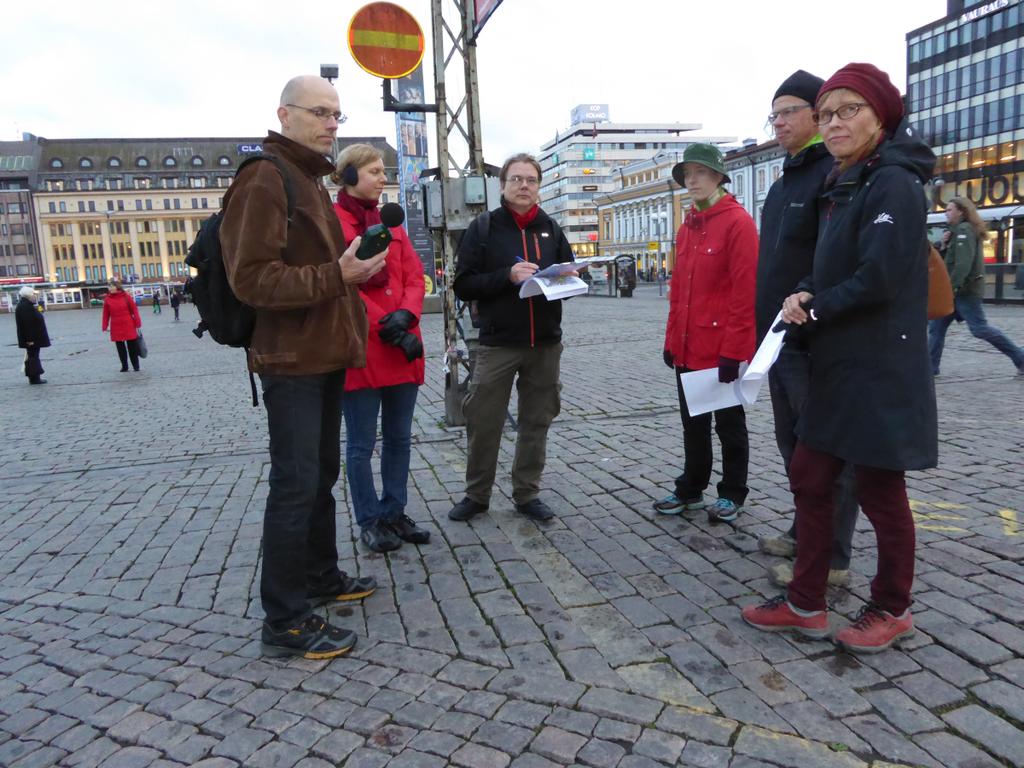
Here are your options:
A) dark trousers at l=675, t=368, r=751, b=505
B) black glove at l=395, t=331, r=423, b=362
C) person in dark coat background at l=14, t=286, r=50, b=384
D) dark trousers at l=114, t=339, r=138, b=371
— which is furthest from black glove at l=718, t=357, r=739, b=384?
dark trousers at l=114, t=339, r=138, b=371

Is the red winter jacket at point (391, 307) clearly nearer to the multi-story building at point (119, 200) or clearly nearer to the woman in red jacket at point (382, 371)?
the woman in red jacket at point (382, 371)

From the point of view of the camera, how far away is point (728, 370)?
3986 millimetres

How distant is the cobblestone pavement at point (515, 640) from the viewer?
246 centimetres

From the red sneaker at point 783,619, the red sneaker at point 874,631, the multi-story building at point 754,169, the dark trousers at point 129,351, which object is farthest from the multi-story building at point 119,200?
the red sneaker at point 874,631

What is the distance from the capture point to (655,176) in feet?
342

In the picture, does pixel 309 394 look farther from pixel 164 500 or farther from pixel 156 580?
pixel 164 500

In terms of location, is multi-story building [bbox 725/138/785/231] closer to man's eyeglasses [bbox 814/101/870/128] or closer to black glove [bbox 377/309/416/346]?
black glove [bbox 377/309/416/346]

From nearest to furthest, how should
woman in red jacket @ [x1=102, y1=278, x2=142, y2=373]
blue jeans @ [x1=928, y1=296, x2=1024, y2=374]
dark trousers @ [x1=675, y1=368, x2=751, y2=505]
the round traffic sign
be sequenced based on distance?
A: 1. dark trousers @ [x1=675, y1=368, x2=751, y2=505]
2. the round traffic sign
3. blue jeans @ [x1=928, y1=296, x2=1024, y2=374]
4. woman in red jacket @ [x1=102, y1=278, x2=142, y2=373]

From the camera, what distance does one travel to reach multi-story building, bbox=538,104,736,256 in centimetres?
13338

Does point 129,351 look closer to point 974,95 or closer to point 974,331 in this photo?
point 974,331

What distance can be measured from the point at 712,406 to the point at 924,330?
4.65 ft

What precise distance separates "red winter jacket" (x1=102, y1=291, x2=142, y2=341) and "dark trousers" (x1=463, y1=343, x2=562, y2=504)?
12.1m

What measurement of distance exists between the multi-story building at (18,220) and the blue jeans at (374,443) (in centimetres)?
12370

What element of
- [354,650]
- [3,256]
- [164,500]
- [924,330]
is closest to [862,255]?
[924,330]
